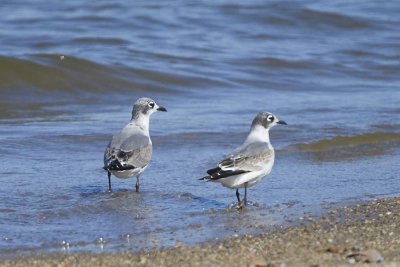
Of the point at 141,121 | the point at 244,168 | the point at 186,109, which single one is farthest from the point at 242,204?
the point at 186,109

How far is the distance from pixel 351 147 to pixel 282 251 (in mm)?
5682

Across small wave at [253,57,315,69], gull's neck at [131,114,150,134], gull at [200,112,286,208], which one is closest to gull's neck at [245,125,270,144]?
gull at [200,112,286,208]

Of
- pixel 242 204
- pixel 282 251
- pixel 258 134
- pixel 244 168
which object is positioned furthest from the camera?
pixel 258 134

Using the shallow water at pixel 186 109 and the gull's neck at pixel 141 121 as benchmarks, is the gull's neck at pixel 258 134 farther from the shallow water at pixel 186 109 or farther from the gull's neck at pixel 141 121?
the gull's neck at pixel 141 121

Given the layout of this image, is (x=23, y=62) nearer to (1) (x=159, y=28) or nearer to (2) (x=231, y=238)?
(1) (x=159, y=28)

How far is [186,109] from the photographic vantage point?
15508mm

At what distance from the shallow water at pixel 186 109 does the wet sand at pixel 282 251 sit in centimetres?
34

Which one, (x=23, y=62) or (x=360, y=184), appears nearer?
(x=360, y=184)

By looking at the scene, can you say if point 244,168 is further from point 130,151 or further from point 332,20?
point 332,20

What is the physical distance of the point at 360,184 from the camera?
10.4 metres

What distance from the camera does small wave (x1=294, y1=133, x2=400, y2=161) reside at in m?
12.3

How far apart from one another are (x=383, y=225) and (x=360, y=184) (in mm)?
2330

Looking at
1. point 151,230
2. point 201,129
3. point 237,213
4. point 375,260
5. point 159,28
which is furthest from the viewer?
point 159,28

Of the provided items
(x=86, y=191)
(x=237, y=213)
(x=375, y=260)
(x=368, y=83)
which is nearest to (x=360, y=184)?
(x=237, y=213)
